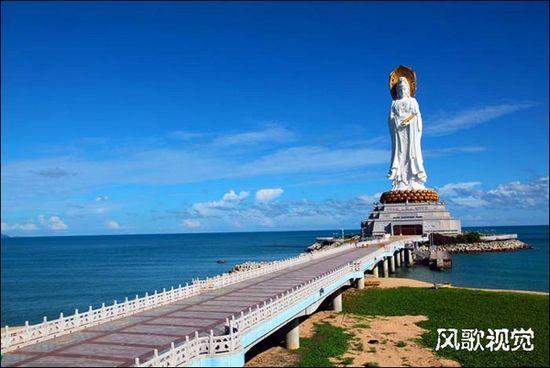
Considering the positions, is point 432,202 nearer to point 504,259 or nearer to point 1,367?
point 504,259

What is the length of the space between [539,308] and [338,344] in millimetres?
14253

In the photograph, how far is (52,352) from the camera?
49.3 feet

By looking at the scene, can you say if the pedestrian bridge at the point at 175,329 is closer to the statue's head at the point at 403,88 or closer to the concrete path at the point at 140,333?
the concrete path at the point at 140,333

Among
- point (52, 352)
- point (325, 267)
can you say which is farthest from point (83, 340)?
point (325, 267)

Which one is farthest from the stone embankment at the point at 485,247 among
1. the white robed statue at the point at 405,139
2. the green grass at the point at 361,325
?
the green grass at the point at 361,325

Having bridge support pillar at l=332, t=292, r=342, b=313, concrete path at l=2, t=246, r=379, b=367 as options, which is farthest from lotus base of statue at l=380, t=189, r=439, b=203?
concrete path at l=2, t=246, r=379, b=367

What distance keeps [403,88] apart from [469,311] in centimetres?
6245

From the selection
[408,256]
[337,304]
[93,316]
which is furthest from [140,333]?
[408,256]

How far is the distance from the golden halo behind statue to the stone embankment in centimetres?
2766

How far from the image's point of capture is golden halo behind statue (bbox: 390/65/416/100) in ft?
285

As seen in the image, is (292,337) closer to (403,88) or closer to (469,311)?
(469,311)

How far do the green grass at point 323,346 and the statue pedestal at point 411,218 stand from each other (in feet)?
186

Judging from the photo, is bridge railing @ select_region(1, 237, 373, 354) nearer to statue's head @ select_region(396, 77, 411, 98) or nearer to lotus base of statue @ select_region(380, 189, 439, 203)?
lotus base of statue @ select_region(380, 189, 439, 203)

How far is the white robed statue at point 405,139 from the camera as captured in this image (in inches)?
3366
